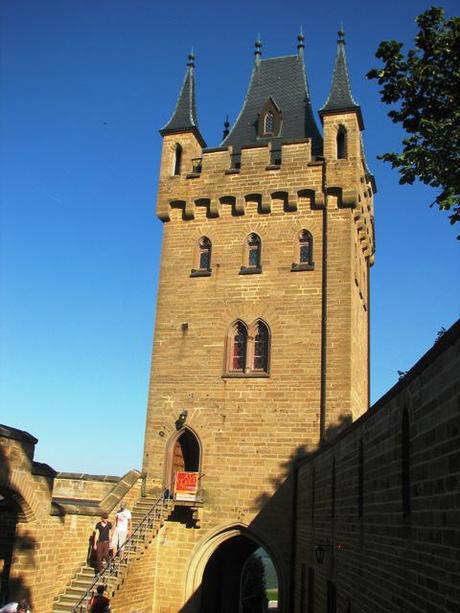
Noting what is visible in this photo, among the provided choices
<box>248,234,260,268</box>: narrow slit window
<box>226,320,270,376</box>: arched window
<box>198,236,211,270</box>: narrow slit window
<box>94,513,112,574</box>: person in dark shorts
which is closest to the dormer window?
<box>248,234,260,268</box>: narrow slit window

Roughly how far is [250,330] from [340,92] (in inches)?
348

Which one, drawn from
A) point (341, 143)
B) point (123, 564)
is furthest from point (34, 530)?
point (341, 143)

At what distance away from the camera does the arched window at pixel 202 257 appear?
2111 cm

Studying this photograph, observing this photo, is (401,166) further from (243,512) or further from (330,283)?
(243,512)

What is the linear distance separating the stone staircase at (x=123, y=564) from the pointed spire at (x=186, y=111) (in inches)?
Answer: 503

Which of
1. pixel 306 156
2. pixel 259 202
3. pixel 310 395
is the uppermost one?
pixel 306 156

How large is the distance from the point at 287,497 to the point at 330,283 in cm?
642

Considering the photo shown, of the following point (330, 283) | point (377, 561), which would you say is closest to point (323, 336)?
point (330, 283)

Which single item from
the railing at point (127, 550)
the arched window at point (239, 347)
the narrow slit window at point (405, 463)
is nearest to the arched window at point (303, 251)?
the arched window at point (239, 347)

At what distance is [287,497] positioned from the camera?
17.8m

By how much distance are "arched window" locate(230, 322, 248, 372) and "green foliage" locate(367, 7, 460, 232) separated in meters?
10.5

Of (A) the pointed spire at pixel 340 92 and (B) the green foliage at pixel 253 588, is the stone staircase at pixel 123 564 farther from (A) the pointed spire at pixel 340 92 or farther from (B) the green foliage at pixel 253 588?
(A) the pointed spire at pixel 340 92

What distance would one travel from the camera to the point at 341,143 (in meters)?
21.2

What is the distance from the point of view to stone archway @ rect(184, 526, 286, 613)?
18.0 meters
